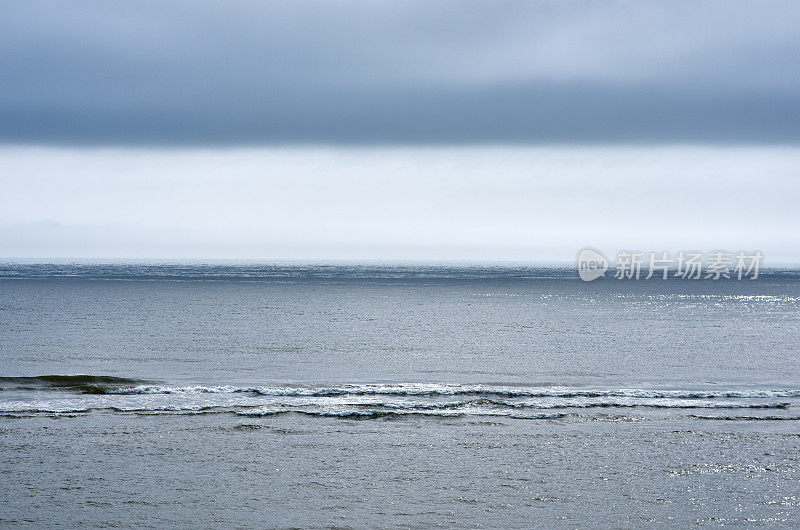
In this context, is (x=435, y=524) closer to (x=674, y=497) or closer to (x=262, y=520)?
(x=262, y=520)

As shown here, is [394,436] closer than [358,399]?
Yes

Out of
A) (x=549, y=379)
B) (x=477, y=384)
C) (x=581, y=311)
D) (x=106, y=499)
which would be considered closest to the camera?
(x=106, y=499)

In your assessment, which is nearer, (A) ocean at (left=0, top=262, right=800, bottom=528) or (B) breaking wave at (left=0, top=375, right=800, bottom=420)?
(A) ocean at (left=0, top=262, right=800, bottom=528)

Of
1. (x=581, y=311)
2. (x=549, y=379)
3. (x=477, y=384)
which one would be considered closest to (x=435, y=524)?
(x=477, y=384)

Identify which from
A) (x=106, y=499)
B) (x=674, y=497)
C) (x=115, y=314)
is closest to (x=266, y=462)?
(x=106, y=499)

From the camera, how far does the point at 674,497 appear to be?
1443 cm

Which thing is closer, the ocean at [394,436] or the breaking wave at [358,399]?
the ocean at [394,436]

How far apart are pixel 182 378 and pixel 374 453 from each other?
14.9 m

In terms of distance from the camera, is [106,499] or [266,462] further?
[266,462]

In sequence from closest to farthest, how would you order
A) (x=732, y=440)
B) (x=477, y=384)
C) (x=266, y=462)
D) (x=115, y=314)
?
(x=266, y=462)
(x=732, y=440)
(x=477, y=384)
(x=115, y=314)

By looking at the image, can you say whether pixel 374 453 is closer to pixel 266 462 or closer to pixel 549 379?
pixel 266 462

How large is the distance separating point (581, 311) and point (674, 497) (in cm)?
6911

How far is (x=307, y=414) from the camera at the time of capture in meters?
21.7

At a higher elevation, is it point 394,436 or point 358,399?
point 394,436
